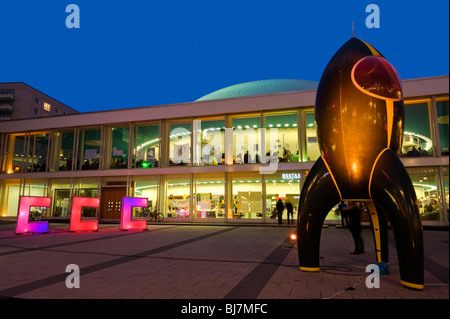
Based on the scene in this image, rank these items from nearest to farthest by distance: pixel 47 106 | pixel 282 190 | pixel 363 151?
pixel 363 151 → pixel 282 190 → pixel 47 106

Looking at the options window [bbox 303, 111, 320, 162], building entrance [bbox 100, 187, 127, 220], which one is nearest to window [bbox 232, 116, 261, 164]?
window [bbox 303, 111, 320, 162]

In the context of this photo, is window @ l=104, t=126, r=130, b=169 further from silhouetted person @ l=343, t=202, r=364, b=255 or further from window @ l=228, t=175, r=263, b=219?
silhouetted person @ l=343, t=202, r=364, b=255

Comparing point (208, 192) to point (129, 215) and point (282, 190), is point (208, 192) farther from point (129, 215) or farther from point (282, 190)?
point (129, 215)

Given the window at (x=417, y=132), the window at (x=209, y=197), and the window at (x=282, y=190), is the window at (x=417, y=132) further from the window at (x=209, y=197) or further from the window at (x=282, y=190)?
the window at (x=209, y=197)

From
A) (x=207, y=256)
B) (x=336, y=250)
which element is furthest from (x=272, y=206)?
(x=207, y=256)

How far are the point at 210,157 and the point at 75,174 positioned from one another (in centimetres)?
1151

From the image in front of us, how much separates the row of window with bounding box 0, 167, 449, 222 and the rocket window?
1457 centimetres

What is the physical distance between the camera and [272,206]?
1992cm

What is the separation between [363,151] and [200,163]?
1706 cm

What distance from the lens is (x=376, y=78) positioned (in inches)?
198

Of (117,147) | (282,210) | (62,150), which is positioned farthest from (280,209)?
(62,150)

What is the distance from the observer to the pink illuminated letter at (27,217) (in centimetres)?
1321

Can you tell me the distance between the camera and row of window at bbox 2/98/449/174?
1823 cm

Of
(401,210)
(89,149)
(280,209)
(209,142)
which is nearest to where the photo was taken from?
(401,210)
